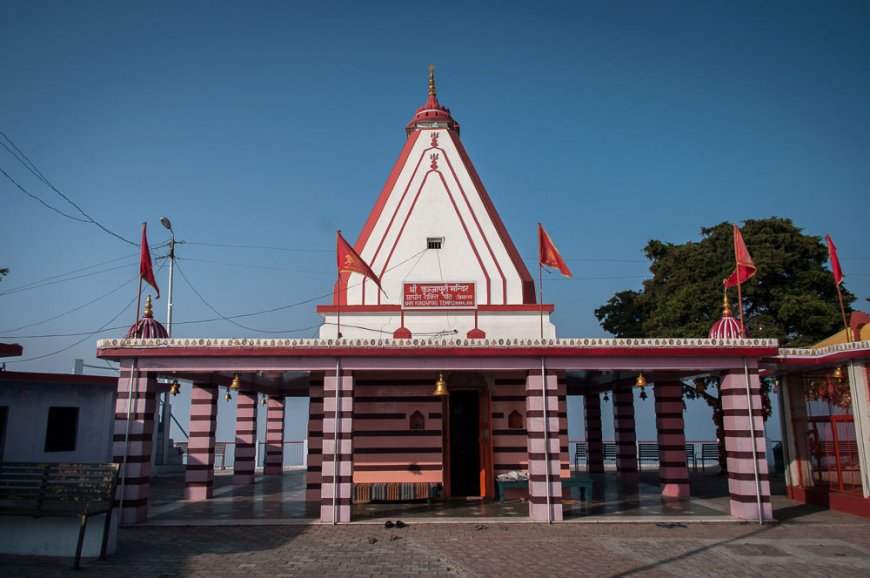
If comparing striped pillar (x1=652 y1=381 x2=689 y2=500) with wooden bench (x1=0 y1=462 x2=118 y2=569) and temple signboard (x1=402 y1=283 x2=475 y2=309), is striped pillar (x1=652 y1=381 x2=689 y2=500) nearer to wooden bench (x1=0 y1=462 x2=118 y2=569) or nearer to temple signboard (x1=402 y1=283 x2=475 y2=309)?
temple signboard (x1=402 y1=283 x2=475 y2=309)

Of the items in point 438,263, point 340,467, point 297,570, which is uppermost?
point 438,263

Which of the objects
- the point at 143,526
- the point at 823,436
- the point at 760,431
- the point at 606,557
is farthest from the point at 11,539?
the point at 823,436

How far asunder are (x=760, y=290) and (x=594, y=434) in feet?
28.0

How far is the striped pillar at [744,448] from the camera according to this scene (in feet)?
47.8

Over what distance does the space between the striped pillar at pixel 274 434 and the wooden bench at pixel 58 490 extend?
15.1 metres

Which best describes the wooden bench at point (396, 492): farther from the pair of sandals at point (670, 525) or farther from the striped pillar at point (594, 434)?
the striped pillar at point (594, 434)

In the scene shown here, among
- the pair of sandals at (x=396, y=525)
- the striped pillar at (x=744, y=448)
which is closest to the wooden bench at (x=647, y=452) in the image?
the striped pillar at (x=744, y=448)

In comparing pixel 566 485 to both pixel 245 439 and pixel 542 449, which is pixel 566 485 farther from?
pixel 245 439

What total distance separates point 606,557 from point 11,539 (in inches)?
397

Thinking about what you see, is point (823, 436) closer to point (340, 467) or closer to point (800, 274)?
point (800, 274)

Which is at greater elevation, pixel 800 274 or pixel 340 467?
pixel 800 274

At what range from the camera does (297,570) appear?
10.3m

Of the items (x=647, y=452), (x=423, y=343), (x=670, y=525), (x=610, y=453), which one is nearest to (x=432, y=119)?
(x=423, y=343)

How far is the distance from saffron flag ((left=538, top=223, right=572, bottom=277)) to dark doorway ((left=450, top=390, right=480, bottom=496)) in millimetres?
4911
